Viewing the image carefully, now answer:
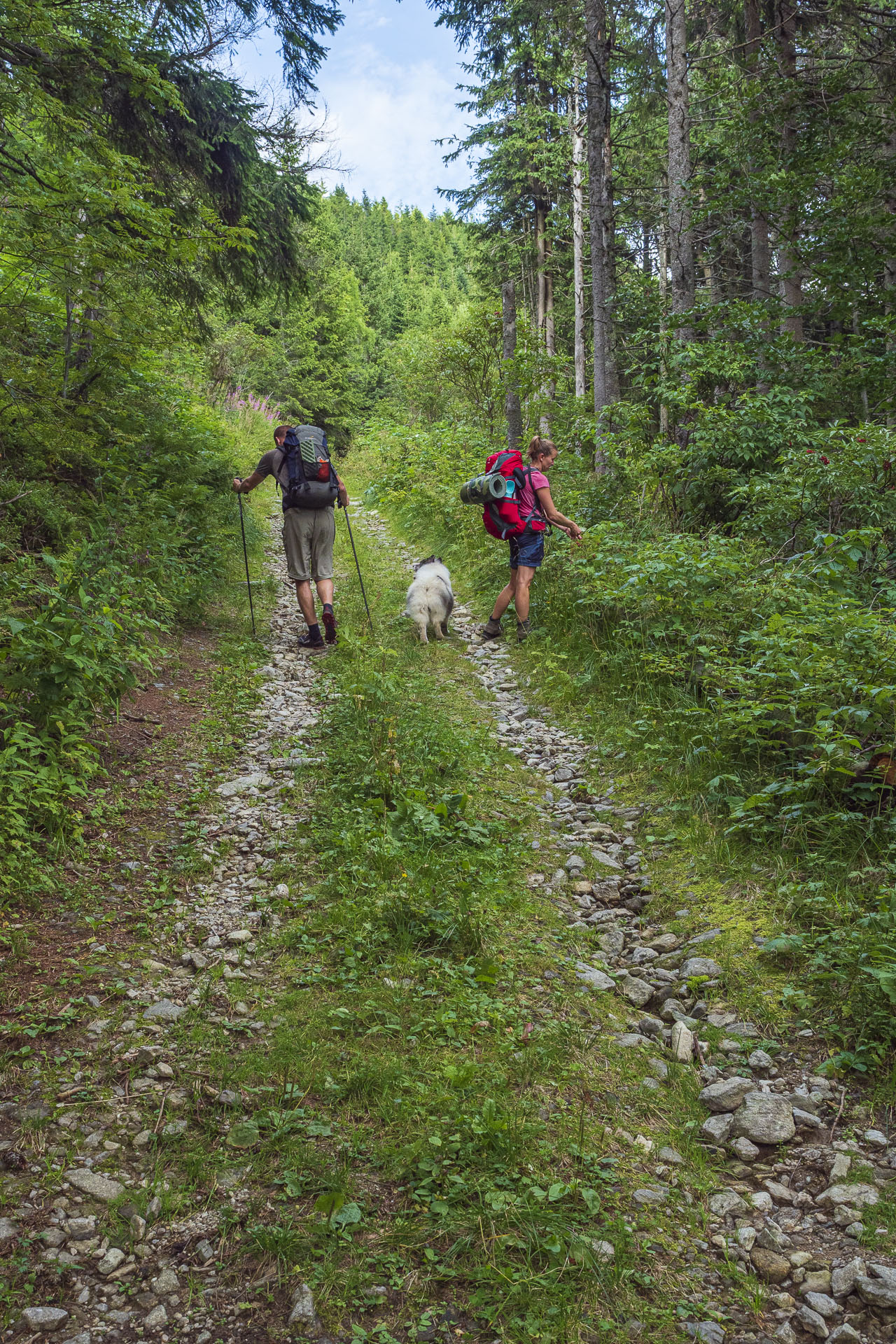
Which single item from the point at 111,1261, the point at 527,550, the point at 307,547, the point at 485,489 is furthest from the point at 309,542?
the point at 111,1261

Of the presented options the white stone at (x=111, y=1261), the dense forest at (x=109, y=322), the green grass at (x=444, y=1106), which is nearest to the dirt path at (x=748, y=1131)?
the green grass at (x=444, y=1106)

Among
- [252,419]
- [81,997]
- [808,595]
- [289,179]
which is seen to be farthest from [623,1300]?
[252,419]

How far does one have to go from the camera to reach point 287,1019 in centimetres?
335

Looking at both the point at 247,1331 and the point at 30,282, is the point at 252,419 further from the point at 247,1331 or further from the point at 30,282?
the point at 247,1331

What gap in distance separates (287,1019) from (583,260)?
838 inches

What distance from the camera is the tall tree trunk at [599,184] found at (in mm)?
11164

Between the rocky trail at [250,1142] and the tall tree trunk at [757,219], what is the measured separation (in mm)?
11653

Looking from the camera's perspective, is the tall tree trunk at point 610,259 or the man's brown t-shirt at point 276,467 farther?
the tall tree trunk at point 610,259

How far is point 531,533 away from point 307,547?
261 centimetres

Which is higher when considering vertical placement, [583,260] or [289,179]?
[583,260]

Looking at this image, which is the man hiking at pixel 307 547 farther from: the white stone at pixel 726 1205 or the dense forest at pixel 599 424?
the white stone at pixel 726 1205

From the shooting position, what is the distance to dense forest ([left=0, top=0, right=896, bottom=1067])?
447 centimetres

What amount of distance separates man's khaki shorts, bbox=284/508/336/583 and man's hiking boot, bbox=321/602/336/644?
382 mm

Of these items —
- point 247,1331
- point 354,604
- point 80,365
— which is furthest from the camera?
point 354,604
